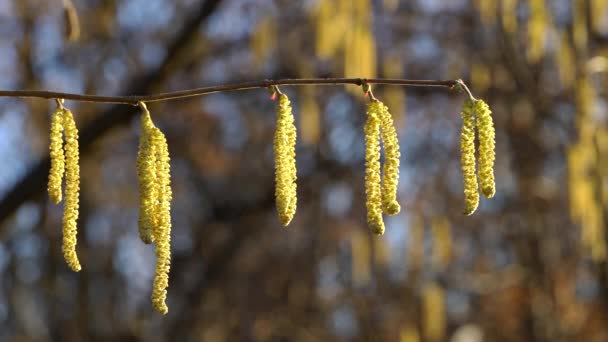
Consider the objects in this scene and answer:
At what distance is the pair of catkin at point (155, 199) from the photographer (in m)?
1.58

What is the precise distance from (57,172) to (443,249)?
4.72 meters

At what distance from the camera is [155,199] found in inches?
63.1

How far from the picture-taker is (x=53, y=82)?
7.26 m

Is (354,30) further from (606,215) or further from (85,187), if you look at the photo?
(85,187)

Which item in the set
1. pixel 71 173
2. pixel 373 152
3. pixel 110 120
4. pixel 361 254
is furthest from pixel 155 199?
pixel 361 254

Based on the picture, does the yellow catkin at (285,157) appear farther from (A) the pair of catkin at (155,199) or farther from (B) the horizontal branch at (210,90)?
(A) the pair of catkin at (155,199)

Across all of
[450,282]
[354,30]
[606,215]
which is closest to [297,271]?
[450,282]

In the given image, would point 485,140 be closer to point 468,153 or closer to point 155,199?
point 468,153

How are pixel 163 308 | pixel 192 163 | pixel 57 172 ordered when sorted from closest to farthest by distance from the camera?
pixel 163 308 → pixel 57 172 → pixel 192 163

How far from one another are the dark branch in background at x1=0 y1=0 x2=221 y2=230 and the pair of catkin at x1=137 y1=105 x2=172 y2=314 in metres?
2.32

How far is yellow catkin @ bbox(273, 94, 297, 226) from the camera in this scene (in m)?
1.61

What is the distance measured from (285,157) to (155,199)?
23 cm

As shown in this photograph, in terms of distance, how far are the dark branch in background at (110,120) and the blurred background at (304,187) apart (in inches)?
25.8

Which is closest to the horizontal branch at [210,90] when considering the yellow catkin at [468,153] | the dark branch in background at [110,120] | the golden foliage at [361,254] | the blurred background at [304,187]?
the yellow catkin at [468,153]
